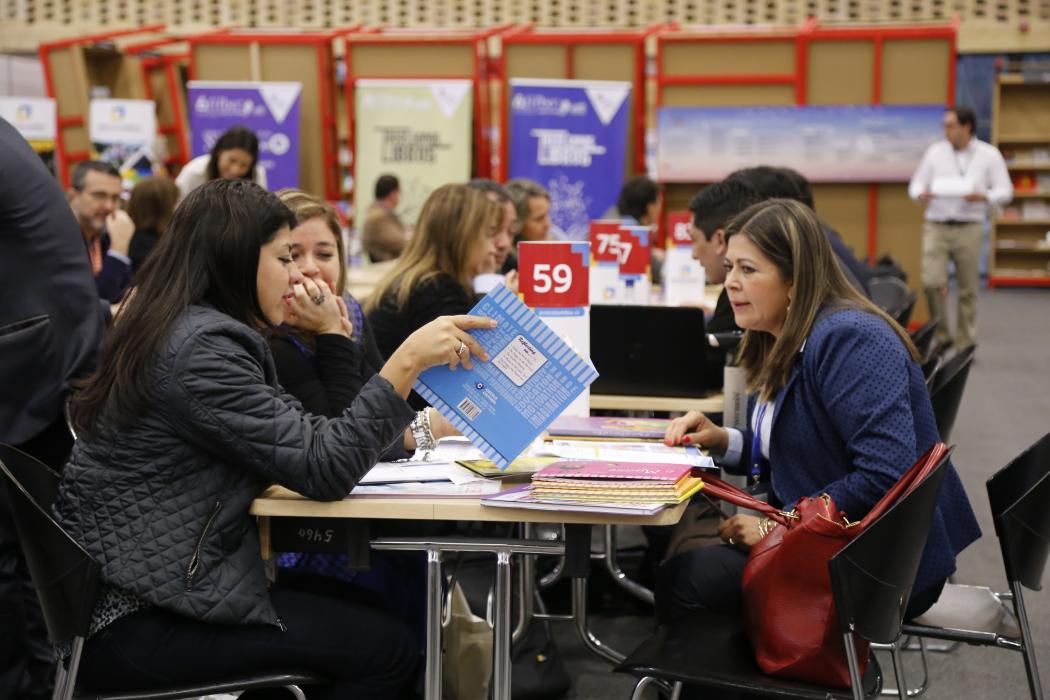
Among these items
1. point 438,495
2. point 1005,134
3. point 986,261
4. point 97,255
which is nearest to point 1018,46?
point 1005,134

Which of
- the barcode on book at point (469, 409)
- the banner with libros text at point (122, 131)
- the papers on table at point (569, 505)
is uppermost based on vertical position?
the banner with libros text at point (122, 131)

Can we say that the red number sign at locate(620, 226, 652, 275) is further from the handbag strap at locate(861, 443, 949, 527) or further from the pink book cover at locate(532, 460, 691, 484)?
the handbag strap at locate(861, 443, 949, 527)

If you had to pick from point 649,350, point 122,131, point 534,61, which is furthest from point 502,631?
point 122,131

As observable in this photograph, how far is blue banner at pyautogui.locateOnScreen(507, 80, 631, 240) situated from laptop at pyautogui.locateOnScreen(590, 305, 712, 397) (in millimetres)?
6383

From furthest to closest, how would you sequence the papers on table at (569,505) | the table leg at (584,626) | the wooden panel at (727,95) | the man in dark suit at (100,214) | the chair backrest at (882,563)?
the wooden panel at (727,95) → the man in dark suit at (100,214) → the table leg at (584,626) → the papers on table at (569,505) → the chair backrest at (882,563)

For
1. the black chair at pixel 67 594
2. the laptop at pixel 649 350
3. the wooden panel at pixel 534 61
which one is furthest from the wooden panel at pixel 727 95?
the black chair at pixel 67 594

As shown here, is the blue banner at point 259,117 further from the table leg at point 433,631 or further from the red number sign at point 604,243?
the table leg at point 433,631

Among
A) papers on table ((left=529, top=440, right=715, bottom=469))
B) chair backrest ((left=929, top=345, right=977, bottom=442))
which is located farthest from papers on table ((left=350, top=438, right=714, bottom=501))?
chair backrest ((left=929, top=345, right=977, bottom=442))

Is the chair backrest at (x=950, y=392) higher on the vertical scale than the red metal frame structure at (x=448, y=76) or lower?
lower

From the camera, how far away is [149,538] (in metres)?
1.95

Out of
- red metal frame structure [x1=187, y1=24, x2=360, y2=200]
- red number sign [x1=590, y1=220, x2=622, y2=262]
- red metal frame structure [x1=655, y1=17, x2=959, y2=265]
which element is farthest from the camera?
red metal frame structure [x1=187, y1=24, x2=360, y2=200]

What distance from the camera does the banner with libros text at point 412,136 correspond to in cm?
1024

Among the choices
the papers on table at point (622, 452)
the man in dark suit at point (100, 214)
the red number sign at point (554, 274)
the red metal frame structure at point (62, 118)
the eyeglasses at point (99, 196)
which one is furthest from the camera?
the red metal frame structure at point (62, 118)

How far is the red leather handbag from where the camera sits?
1.93 metres
